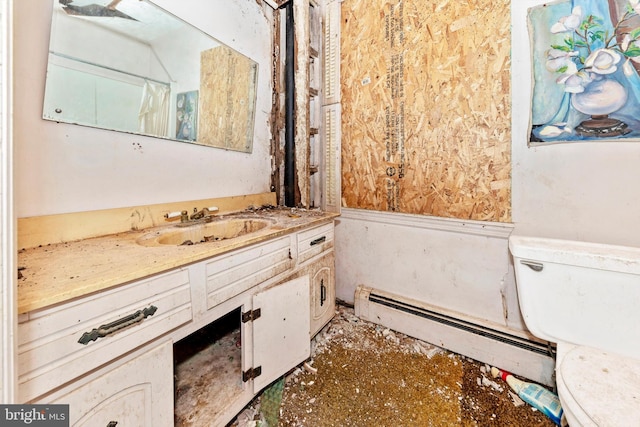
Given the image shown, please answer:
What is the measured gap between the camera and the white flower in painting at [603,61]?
122cm

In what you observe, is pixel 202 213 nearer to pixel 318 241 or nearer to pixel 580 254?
pixel 318 241

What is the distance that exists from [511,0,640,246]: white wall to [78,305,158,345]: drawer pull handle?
1.78 meters

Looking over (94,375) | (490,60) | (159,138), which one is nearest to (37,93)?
(159,138)

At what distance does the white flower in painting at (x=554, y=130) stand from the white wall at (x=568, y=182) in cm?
6

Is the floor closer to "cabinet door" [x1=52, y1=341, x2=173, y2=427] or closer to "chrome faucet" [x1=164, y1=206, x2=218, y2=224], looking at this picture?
"cabinet door" [x1=52, y1=341, x2=173, y2=427]

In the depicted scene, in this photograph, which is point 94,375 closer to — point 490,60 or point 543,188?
point 543,188

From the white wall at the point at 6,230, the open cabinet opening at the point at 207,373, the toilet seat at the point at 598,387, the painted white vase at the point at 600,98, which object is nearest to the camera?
the white wall at the point at 6,230

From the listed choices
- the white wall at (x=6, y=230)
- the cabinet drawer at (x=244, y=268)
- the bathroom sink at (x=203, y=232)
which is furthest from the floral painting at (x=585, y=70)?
→ the white wall at (x=6, y=230)

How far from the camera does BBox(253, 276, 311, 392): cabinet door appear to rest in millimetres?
1236

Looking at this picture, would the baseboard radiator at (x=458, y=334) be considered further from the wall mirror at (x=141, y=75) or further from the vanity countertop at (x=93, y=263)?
the wall mirror at (x=141, y=75)

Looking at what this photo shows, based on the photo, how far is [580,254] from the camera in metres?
1.10

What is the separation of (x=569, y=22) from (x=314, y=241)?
1691 mm

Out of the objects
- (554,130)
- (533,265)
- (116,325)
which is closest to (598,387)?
(533,265)

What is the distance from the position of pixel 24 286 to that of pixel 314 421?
1187 millimetres
